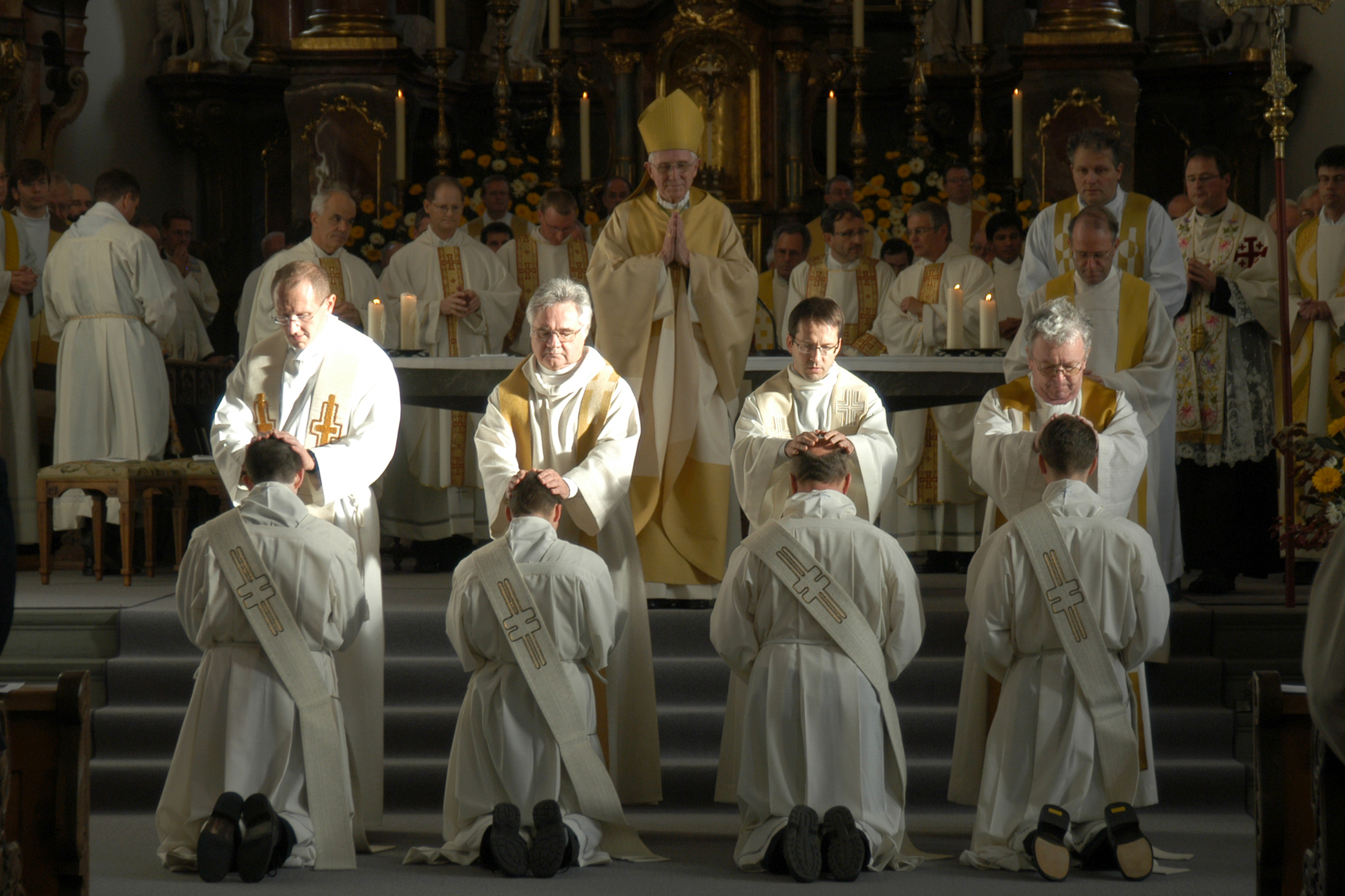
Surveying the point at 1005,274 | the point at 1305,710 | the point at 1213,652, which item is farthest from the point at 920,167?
the point at 1305,710

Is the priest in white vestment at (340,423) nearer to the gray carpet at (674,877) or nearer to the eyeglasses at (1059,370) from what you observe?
the gray carpet at (674,877)

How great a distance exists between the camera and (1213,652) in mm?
6125

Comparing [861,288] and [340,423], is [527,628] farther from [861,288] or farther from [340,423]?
[861,288]

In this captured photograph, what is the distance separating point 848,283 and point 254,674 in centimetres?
499

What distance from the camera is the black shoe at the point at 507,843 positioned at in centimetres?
462

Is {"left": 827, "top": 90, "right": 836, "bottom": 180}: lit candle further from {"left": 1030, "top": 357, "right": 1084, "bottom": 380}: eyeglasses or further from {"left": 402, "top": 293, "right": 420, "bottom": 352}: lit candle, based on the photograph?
{"left": 1030, "top": 357, "right": 1084, "bottom": 380}: eyeglasses

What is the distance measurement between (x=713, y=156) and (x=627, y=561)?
17.7 feet

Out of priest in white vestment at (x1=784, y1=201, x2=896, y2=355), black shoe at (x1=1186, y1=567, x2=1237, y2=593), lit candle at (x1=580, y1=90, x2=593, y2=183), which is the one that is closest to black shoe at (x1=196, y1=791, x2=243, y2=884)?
black shoe at (x1=1186, y1=567, x2=1237, y2=593)

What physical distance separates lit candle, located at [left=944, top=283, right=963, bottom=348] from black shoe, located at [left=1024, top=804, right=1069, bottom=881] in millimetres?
2782

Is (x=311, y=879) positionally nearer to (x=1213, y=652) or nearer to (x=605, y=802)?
(x=605, y=802)

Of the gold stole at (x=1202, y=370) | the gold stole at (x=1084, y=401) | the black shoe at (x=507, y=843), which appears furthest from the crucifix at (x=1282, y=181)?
the black shoe at (x=507, y=843)

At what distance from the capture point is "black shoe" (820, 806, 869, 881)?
15.0 feet

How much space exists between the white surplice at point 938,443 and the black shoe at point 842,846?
3785 millimetres

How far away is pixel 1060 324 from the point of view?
517cm
